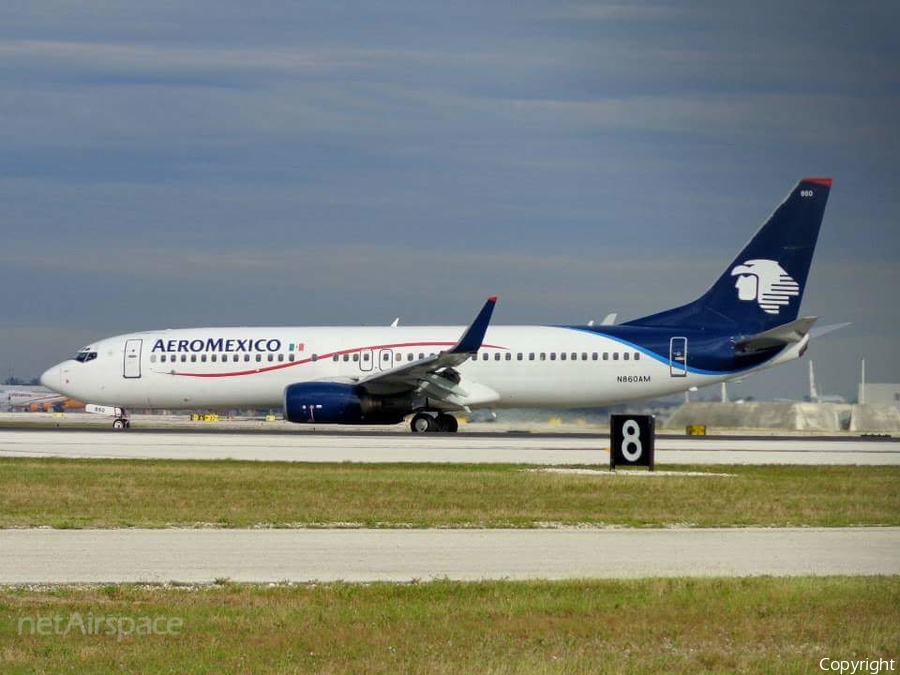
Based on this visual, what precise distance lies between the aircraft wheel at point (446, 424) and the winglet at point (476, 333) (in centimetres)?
442

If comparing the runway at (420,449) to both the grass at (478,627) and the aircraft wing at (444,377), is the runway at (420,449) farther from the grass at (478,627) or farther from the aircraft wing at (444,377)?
the grass at (478,627)

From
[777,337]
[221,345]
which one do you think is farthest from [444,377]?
[777,337]

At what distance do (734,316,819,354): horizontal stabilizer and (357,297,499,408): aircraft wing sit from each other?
9215 mm

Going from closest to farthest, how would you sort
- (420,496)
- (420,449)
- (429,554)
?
(429,554)
(420,496)
(420,449)

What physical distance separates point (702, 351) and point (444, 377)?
9.37m

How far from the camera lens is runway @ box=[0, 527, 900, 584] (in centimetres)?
1406

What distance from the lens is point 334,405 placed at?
1885 inches

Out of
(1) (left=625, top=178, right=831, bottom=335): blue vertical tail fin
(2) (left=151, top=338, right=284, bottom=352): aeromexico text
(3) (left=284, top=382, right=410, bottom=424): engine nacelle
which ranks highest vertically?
(1) (left=625, top=178, right=831, bottom=335): blue vertical tail fin

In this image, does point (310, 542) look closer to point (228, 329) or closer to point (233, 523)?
point (233, 523)

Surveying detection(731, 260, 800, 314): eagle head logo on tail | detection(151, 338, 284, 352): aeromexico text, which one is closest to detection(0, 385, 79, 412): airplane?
detection(151, 338, 284, 352): aeromexico text

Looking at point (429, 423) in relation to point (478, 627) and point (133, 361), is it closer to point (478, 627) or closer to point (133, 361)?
point (133, 361)

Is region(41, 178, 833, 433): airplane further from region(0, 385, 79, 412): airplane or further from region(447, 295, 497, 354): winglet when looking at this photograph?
region(0, 385, 79, 412): airplane

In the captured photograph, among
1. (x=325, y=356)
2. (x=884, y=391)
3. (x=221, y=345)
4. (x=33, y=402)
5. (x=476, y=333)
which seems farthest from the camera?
(x=33, y=402)

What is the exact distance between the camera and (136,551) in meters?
15.7
